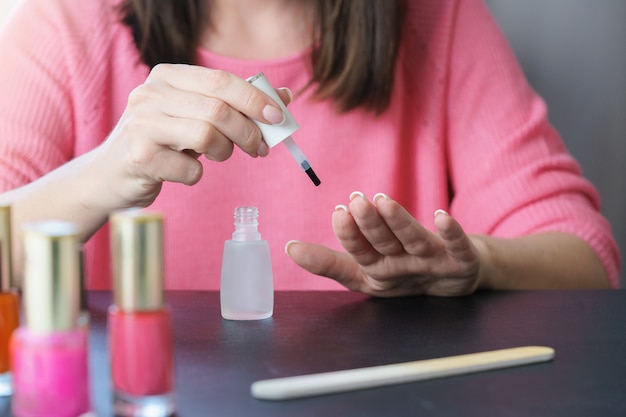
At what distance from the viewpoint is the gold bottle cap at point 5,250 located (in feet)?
1.50

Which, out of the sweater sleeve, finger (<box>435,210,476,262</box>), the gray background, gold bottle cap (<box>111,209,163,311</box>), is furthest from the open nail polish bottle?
the gray background

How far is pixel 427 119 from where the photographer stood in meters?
1.24

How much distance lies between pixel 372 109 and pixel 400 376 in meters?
0.74

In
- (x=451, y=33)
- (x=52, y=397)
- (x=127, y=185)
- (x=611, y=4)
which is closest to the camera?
(x=52, y=397)

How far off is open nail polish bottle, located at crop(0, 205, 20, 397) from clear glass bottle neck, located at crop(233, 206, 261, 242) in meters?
0.26

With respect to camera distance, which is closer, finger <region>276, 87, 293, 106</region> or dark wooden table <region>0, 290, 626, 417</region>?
dark wooden table <region>0, 290, 626, 417</region>

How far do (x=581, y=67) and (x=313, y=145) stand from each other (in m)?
0.56

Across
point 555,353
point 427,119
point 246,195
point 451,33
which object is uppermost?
point 451,33

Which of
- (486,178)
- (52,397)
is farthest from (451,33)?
(52,397)

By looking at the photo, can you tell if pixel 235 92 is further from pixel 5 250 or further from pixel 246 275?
pixel 5 250

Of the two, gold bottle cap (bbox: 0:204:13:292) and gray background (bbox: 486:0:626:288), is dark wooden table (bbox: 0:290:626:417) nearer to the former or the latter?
gold bottle cap (bbox: 0:204:13:292)

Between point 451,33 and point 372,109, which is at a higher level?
point 451,33

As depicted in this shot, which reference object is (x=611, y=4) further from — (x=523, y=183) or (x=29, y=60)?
(x=29, y=60)

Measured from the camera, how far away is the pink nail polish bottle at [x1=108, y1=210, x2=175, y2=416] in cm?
38
